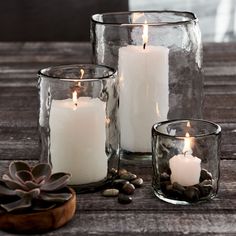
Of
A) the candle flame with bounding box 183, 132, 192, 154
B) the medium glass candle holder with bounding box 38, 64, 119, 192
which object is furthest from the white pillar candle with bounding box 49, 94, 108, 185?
the candle flame with bounding box 183, 132, 192, 154

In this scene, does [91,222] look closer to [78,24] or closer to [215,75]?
[215,75]

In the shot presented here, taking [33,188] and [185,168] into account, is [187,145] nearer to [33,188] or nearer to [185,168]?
[185,168]

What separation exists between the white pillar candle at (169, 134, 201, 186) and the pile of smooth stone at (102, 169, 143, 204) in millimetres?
53

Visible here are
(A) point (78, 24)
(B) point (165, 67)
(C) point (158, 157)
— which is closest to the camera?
(C) point (158, 157)

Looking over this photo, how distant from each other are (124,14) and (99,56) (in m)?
0.12

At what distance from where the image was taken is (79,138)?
821mm

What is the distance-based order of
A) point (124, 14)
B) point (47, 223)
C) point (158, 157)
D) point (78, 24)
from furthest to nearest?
point (78, 24) → point (124, 14) → point (158, 157) → point (47, 223)

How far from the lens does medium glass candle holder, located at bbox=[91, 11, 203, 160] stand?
3.03ft

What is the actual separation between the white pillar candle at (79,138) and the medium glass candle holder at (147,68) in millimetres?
109

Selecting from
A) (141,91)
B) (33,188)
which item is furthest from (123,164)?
(33,188)

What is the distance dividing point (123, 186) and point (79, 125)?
90 millimetres

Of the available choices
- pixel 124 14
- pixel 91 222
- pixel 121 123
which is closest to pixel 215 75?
pixel 124 14

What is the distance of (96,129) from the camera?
83 centimetres

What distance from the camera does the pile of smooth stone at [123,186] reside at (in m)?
0.80
